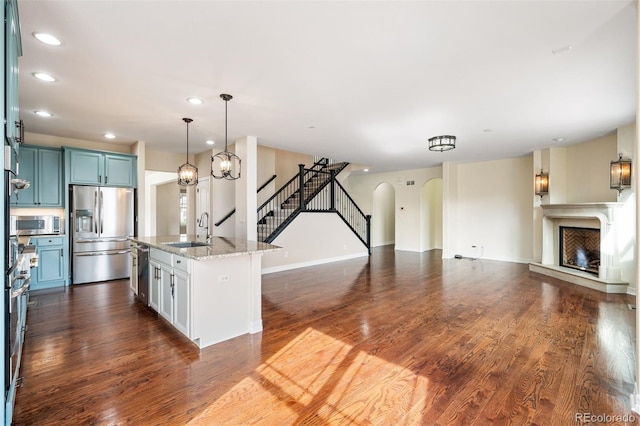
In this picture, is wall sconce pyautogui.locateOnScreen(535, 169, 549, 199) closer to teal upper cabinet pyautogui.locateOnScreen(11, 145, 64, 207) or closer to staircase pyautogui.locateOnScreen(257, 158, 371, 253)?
staircase pyautogui.locateOnScreen(257, 158, 371, 253)

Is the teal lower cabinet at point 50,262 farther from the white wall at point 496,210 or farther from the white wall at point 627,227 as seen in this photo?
the white wall at point 627,227

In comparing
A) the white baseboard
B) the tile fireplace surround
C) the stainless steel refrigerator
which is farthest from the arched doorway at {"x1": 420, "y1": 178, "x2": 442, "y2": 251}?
the stainless steel refrigerator

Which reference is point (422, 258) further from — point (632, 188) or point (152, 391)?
point (152, 391)

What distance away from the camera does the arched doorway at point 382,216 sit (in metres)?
11.1

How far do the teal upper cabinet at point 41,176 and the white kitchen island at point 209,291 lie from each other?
3.17 meters

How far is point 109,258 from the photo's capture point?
219 inches

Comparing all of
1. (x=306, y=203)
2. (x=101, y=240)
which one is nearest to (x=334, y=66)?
(x=306, y=203)

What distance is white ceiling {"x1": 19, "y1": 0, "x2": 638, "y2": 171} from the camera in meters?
2.13

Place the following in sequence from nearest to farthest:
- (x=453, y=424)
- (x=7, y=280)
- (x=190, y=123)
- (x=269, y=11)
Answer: (x=7, y=280)
(x=453, y=424)
(x=269, y=11)
(x=190, y=123)

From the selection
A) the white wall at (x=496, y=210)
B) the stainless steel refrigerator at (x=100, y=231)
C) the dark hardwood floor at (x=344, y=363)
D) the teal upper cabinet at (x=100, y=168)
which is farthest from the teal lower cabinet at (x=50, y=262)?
the white wall at (x=496, y=210)

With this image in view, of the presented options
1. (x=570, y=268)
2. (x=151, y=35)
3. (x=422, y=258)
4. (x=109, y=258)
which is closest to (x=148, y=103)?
(x=151, y=35)

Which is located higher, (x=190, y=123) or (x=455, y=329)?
(x=190, y=123)

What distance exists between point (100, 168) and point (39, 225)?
4.35ft

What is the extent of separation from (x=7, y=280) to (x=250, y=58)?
92.4 inches
